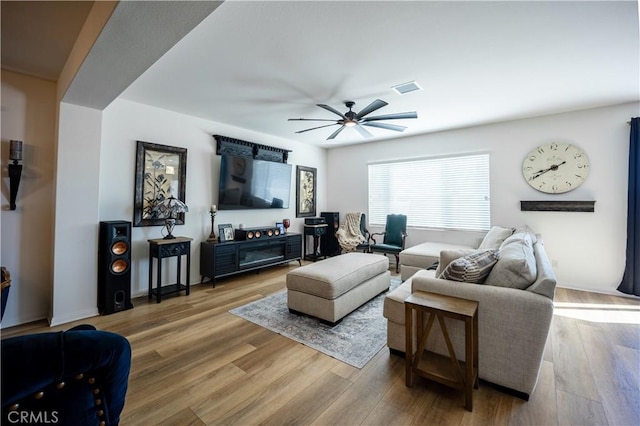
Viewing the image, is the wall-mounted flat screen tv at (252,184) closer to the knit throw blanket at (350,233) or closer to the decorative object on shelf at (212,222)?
the decorative object on shelf at (212,222)

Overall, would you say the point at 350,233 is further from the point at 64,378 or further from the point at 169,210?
the point at 64,378

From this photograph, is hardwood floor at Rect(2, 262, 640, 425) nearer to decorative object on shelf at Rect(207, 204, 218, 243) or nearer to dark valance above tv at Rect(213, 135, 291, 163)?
decorative object on shelf at Rect(207, 204, 218, 243)

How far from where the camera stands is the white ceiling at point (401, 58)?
1887 millimetres

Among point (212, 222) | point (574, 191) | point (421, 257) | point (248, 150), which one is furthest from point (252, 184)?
point (574, 191)

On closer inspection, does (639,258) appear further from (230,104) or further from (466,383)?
→ (230,104)

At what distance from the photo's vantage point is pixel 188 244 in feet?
11.7

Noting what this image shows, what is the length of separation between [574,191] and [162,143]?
19.1 feet

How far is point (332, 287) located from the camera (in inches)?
103

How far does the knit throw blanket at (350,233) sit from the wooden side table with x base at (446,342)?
3.18 m

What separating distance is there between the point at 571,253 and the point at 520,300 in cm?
325

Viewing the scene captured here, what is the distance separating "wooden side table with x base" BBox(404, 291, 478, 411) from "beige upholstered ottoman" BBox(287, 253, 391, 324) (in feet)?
3.00

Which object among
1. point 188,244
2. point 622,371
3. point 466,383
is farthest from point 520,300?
point 188,244

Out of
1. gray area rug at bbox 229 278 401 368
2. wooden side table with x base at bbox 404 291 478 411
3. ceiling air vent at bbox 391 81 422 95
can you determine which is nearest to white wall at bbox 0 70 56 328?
gray area rug at bbox 229 278 401 368

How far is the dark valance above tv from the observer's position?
4324 millimetres
